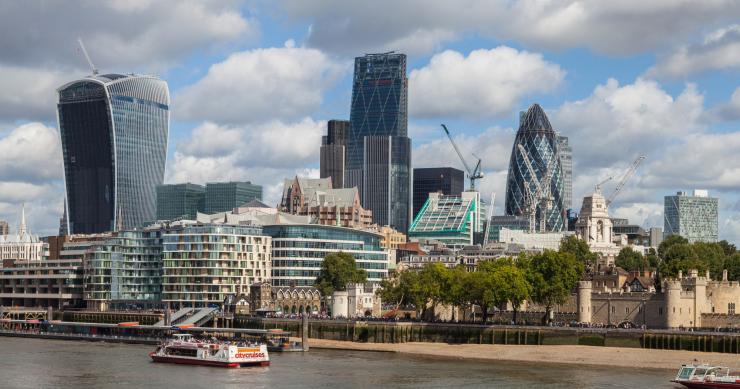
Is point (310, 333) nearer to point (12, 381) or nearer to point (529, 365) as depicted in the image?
point (529, 365)

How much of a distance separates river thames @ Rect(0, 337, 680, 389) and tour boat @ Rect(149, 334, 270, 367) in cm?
224

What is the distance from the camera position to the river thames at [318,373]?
12206 cm

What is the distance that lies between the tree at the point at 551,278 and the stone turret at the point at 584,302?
129 inches

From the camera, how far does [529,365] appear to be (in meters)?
143

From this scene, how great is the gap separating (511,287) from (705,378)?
48.2 meters

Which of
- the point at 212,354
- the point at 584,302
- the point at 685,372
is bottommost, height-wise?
the point at 212,354

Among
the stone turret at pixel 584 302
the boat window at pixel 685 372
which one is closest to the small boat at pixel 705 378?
the boat window at pixel 685 372

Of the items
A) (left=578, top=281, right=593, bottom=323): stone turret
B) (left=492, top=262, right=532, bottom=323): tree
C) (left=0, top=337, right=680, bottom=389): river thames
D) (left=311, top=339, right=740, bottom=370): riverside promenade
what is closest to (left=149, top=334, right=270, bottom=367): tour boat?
(left=0, top=337, right=680, bottom=389): river thames

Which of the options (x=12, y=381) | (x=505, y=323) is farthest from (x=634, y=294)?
(x=12, y=381)

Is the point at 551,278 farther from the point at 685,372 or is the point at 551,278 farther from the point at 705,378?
the point at 705,378

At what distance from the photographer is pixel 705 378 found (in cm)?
12156

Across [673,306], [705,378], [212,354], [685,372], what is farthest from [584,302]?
[212,354]

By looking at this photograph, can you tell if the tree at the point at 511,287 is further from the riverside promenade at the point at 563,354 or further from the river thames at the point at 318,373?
the river thames at the point at 318,373

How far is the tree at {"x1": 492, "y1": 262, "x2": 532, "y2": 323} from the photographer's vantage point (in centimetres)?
16712
